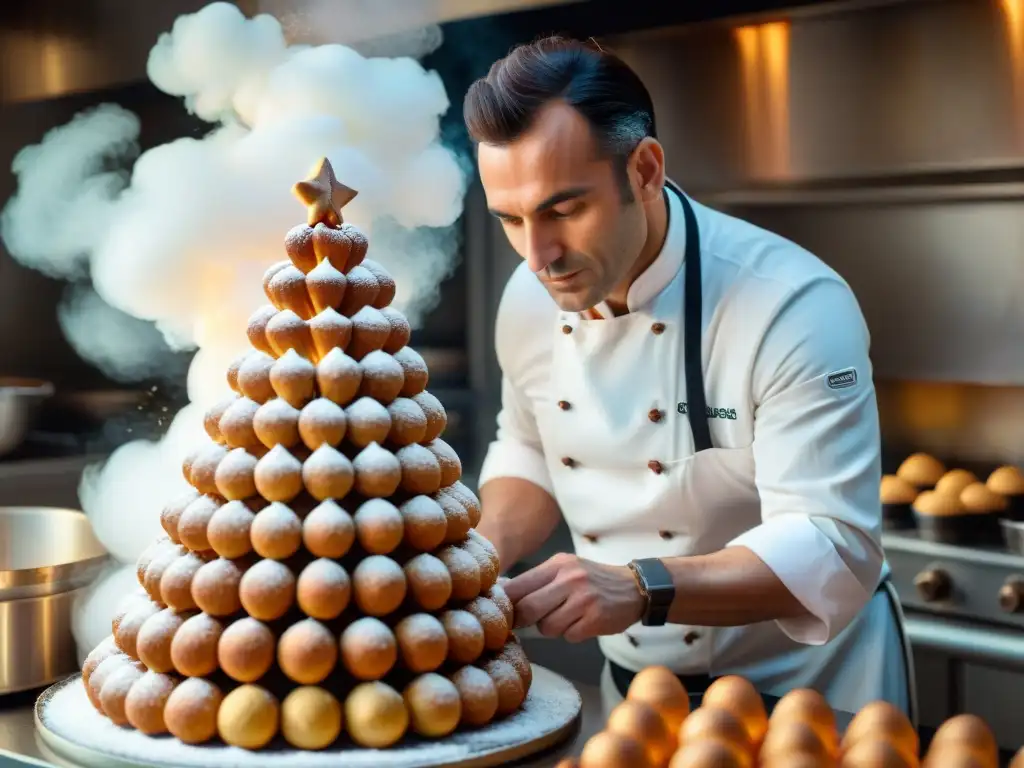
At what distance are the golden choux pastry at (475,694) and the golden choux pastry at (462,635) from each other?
0.05ft

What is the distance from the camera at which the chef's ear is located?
1.83 metres

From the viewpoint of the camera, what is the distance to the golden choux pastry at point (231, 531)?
4.03ft

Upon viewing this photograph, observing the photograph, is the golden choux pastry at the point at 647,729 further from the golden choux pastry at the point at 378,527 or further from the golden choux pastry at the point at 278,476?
the golden choux pastry at the point at 278,476

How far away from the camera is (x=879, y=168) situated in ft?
10.1

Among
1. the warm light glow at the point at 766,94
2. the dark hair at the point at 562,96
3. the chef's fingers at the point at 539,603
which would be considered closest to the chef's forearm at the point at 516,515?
the chef's fingers at the point at 539,603

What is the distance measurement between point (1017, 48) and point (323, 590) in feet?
7.58

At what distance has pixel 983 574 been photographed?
2.68 m

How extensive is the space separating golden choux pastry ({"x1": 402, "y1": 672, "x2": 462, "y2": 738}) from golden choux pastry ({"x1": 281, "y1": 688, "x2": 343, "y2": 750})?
74 mm

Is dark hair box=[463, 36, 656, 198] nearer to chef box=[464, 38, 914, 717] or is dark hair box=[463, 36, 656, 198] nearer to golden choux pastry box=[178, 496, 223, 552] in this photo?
chef box=[464, 38, 914, 717]

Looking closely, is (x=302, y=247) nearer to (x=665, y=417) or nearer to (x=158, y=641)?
(x=158, y=641)

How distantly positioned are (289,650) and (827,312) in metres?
1.04

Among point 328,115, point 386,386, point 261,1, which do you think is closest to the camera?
point 386,386

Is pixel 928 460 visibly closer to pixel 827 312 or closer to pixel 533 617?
pixel 827 312

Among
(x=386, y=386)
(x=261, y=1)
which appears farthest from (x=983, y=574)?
(x=261, y=1)
